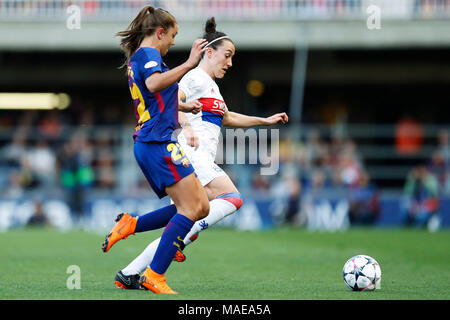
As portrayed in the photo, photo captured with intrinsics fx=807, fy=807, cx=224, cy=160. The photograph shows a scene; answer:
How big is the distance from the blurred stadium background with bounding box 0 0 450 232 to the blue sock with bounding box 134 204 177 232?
12.7 meters

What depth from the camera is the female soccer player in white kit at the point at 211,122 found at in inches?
281

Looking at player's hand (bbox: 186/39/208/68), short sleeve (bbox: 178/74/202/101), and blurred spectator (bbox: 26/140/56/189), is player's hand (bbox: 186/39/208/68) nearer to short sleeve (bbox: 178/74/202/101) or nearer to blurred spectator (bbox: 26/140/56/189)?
short sleeve (bbox: 178/74/202/101)

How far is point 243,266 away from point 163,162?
3.46 m

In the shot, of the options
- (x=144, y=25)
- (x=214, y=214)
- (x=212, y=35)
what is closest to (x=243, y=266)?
(x=214, y=214)

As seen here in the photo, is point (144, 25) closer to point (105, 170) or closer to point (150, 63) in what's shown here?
point (150, 63)

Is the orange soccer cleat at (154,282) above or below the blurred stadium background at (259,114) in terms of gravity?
below

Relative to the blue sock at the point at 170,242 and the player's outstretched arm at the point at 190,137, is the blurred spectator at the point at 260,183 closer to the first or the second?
the player's outstretched arm at the point at 190,137

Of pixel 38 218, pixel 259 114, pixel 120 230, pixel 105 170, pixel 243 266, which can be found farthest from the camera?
pixel 259 114

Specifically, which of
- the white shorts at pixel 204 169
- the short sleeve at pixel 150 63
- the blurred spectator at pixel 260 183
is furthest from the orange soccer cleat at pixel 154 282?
the blurred spectator at pixel 260 183

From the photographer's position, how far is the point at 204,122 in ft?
24.5

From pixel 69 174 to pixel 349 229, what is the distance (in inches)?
270

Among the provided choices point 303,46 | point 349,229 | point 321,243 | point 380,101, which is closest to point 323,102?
point 380,101

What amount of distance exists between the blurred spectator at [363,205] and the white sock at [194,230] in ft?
42.8
